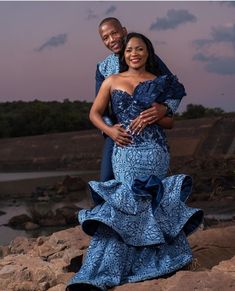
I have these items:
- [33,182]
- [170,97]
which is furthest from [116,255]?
[33,182]

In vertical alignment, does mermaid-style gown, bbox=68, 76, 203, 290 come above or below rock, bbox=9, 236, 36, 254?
above

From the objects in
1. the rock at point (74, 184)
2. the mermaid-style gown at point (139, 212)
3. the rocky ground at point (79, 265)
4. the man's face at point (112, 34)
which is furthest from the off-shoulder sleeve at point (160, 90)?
the rock at point (74, 184)

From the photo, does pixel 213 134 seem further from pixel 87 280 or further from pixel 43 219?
pixel 87 280

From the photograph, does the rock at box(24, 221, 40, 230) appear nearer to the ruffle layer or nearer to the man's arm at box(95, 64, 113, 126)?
the man's arm at box(95, 64, 113, 126)

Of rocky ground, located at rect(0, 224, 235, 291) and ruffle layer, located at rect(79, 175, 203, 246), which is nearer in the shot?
rocky ground, located at rect(0, 224, 235, 291)

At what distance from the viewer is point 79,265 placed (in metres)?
5.04

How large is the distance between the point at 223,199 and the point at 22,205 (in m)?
5.52

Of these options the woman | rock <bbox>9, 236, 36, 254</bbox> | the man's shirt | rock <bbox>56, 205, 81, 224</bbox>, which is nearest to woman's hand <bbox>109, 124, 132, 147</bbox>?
the woman

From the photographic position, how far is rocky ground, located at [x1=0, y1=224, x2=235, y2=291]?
369cm

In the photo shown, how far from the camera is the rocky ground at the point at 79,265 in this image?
369cm

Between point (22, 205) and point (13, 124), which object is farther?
point (13, 124)

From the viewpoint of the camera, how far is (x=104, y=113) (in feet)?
14.6

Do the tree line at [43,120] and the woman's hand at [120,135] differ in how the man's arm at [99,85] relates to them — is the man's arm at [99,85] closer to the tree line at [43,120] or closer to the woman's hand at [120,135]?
the woman's hand at [120,135]

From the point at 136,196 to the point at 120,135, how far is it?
0.41 meters
